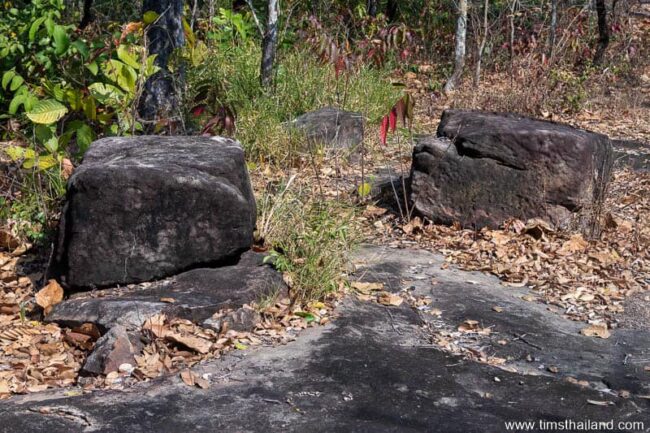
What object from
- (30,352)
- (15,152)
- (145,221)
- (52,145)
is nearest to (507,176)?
(145,221)

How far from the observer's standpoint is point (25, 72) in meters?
7.12

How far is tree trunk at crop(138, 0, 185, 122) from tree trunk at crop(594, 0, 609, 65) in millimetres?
7545

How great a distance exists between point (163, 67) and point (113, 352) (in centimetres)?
384

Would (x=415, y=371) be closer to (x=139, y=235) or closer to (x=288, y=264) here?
(x=288, y=264)

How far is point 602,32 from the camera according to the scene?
1291cm

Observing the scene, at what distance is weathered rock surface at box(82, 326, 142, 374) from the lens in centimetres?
420

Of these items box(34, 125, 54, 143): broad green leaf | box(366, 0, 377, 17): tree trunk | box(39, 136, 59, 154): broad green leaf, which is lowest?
box(39, 136, 59, 154): broad green leaf

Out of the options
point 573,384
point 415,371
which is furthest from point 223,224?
point 573,384

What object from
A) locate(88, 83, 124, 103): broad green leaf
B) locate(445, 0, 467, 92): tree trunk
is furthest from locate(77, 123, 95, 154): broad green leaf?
locate(445, 0, 467, 92): tree trunk

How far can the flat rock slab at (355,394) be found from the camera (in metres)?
3.73

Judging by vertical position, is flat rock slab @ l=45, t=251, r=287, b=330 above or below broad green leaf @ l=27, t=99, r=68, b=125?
below

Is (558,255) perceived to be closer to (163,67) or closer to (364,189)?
(364,189)

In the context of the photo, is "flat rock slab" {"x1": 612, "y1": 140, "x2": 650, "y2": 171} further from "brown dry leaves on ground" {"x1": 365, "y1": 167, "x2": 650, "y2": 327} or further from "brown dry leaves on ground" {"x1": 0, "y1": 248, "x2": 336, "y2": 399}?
"brown dry leaves on ground" {"x1": 0, "y1": 248, "x2": 336, "y2": 399}

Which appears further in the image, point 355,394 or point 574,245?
point 574,245
